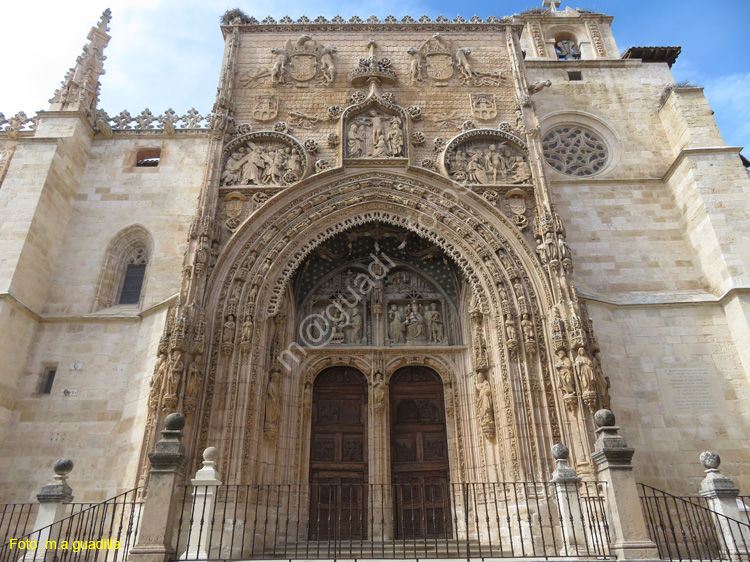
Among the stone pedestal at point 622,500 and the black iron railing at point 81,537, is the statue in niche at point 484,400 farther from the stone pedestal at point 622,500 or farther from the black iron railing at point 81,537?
the black iron railing at point 81,537

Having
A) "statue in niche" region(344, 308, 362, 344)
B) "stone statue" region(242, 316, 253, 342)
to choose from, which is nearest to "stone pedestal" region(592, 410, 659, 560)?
"statue in niche" region(344, 308, 362, 344)

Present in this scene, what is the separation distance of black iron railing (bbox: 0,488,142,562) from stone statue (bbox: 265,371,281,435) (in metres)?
2.42

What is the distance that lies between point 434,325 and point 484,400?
2.42 metres

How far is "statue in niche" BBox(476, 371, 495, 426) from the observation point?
410 inches

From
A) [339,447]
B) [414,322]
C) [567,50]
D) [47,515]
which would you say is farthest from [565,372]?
[567,50]

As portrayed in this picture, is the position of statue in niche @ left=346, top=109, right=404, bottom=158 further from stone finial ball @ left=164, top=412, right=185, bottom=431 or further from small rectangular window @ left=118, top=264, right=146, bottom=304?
stone finial ball @ left=164, top=412, right=185, bottom=431

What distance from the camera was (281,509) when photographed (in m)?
10.2

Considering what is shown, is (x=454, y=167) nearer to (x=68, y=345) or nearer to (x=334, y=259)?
(x=334, y=259)

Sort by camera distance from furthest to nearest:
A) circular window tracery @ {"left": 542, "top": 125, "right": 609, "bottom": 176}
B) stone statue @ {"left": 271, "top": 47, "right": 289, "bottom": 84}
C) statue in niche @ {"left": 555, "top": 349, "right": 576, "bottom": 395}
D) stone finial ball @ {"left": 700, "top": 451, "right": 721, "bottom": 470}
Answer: circular window tracery @ {"left": 542, "top": 125, "right": 609, "bottom": 176}, stone statue @ {"left": 271, "top": 47, "right": 289, "bottom": 84}, statue in niche @ {"left": 555, "top": 349, "right": 576, "bottom": 395}, stone finial ball @ {"left": 700, "top": 451, "right": 721, "bottom": 470}

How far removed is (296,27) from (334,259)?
21.1 ft

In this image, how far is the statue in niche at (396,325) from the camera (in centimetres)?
1240

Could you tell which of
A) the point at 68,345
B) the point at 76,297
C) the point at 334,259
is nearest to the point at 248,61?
the point at 334,259

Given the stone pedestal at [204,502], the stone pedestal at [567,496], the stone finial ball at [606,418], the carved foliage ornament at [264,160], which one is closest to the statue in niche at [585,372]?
the stone pedestal at [567,496]
